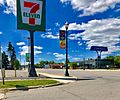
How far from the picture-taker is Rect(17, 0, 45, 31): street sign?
113 feet

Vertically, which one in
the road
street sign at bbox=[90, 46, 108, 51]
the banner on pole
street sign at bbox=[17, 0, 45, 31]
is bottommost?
the road

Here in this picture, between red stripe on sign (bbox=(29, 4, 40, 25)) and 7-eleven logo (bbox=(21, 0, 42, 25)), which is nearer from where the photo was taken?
7-eleven logo (bbox=(21, 0, 42, 25))

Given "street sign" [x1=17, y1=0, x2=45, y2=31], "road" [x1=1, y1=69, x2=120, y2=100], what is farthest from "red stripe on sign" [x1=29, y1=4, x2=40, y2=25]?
"road" [x1=1, y1=69, x2=120, y2=100]

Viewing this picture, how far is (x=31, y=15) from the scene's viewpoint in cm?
3497

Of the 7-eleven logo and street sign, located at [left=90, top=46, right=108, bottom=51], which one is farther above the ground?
street sign, located at [left=90, top=46, right=108, bottom=51]

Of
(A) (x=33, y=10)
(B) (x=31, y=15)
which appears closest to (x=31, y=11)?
(A) (x=33, y=10)

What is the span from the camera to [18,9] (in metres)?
34.1

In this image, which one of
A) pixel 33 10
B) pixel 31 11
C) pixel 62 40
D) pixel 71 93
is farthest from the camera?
pixel 62 40

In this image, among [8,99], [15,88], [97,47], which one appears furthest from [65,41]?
[97,47]

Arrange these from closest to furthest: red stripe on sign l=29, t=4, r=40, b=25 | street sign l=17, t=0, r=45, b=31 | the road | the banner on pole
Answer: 1. the road
2. street sign l=17, t=0, r=45, b=31
3. red stripe on sign l=29, t=4, r=40, b=25
4. the banner on pole

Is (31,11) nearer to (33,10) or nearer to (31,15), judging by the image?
(33,10)

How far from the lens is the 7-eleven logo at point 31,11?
34594 mm

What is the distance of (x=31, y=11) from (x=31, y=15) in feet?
1.62

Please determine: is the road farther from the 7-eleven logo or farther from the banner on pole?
the banner on pole
